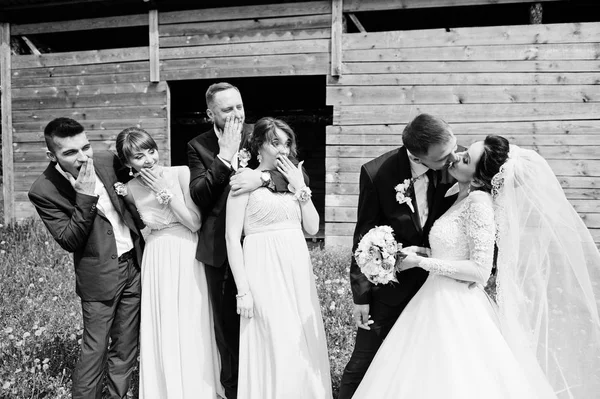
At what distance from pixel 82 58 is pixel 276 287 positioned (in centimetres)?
796

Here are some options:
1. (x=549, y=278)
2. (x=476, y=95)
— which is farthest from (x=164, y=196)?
(x=476, y=95)

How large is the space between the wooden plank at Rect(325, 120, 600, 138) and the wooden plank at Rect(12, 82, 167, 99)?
3789mm

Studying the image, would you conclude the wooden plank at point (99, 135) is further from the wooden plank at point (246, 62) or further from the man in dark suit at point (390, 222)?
the man in dark suit at point (390, 222)

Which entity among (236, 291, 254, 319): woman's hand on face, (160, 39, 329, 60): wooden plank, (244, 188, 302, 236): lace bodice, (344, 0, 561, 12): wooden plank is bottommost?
(236, 291, 254, 319): woman's hand on face

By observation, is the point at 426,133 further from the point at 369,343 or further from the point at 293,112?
the point at 293,112

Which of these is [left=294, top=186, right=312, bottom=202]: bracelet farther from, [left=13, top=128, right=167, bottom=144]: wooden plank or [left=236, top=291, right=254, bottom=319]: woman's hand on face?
[left=13, top=128, right=167, bottom=144]: wooden plank

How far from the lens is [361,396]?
2914mm

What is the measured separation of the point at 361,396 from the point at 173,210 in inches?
67.6

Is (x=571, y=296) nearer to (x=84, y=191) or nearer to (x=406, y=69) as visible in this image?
(x=84, y=191)

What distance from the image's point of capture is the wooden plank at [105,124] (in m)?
9.14

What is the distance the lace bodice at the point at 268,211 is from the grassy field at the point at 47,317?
1.61 meters

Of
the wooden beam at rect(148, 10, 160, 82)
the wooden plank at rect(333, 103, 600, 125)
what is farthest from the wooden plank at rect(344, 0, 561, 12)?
the wooden beam at rect(148, 10, 160, 82)

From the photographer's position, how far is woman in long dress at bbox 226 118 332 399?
3.18m

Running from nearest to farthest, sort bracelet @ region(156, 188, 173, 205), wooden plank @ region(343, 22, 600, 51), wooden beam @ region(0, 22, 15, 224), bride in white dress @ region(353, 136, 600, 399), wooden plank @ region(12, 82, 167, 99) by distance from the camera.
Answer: bride in white dress @ region(353, 136, 600, 399) → bracelet @ region(156, 188, 173, 205) → wooden plank @ region(343, 22, 600, 51) → wooden plank @ region(12, 82, 167, 99) → wooden beam @ region(0, 22, 15, 224)
